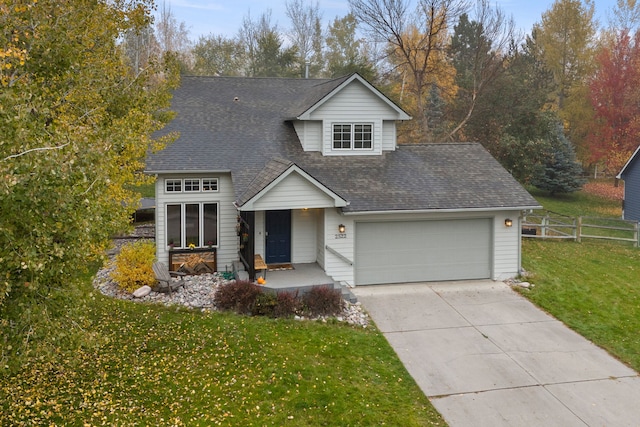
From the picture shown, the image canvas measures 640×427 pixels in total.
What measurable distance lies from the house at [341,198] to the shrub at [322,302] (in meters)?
1.95

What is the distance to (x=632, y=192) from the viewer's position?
82.4ft

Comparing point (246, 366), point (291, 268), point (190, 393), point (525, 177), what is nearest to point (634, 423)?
point (246, 366)

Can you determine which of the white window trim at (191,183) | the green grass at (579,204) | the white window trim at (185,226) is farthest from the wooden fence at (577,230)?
the white window trim at (191,183)

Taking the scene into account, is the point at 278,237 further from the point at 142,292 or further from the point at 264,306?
the point at 142,292

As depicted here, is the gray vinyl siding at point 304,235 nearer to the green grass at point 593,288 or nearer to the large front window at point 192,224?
the large front window at point 192,224

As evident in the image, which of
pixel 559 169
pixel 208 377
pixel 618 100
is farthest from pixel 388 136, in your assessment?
pixel 618 100

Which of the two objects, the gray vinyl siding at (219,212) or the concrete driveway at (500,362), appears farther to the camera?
the gray vinyl siding at (219,212)

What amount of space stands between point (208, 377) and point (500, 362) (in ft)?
17.9

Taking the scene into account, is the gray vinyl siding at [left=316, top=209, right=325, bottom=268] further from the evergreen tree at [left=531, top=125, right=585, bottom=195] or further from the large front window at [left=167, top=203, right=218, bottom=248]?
the evergreen tree at [left=531, top=125, right=585, bottom=195]

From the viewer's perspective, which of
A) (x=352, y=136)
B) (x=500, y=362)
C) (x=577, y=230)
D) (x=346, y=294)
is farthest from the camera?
(x=577, y=230)

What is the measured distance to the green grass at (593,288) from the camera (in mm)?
11081

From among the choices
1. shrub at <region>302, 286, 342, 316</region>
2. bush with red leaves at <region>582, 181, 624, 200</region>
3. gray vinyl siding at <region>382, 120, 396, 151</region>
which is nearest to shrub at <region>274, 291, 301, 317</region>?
shrub at <region>302, 286, 342, 316</region>

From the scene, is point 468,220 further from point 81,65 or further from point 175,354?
point 81,65

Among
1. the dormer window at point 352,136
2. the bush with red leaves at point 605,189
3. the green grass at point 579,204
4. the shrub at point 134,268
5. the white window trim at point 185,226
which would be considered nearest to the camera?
the shrub at point 134,268
